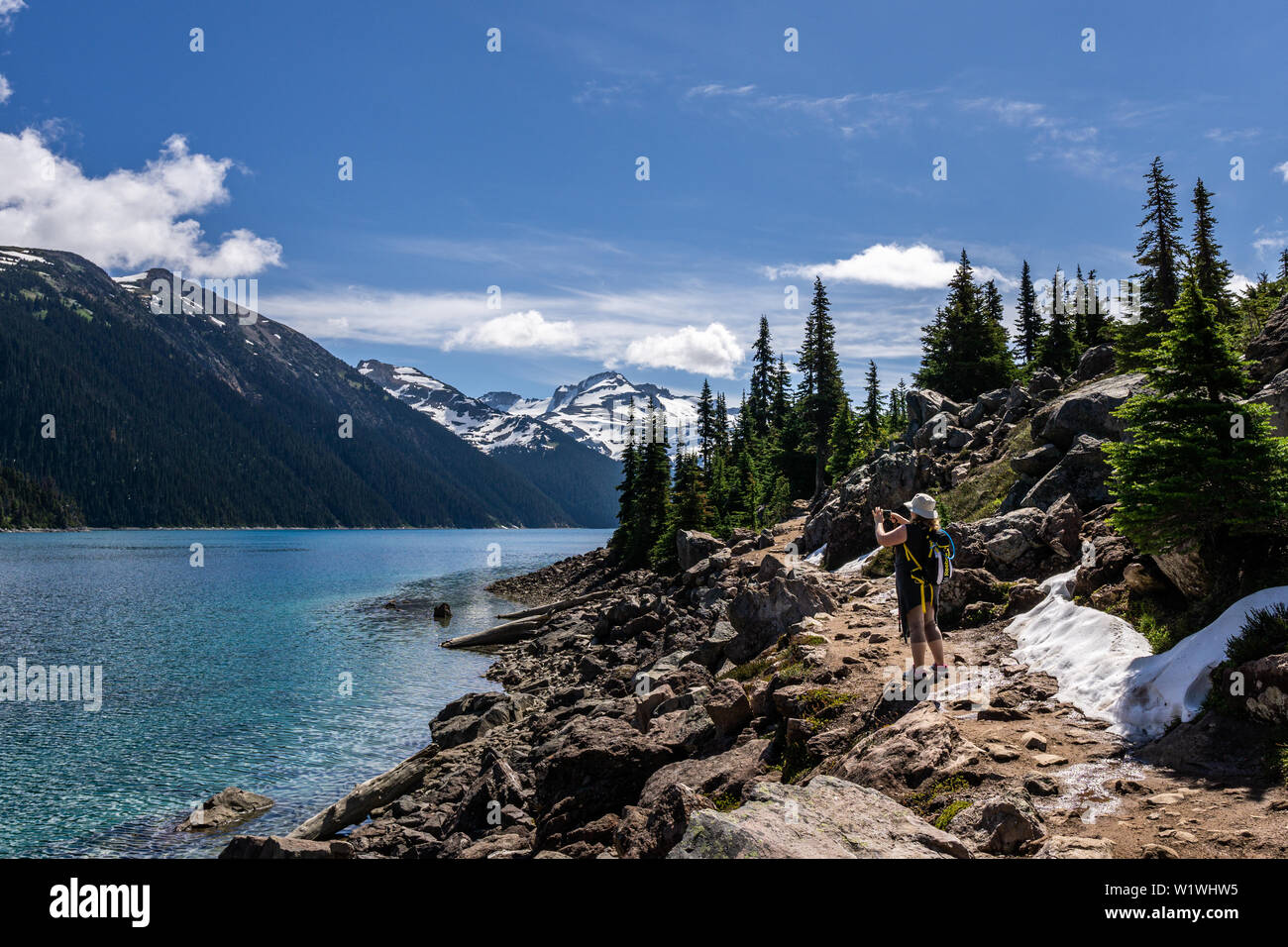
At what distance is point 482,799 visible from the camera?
14.7 m

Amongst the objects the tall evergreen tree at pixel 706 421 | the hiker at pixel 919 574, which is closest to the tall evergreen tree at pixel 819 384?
the tall evergreen tree at pixel 706 421

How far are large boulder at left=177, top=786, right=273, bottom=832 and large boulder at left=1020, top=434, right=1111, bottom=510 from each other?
75.8ft

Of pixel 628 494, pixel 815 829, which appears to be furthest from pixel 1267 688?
pixel 628 494

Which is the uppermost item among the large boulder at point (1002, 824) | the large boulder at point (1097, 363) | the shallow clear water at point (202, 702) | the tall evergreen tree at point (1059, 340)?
the tall evergreen tree at point (1059, 340)

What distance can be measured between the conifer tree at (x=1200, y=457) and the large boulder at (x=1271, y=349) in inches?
217

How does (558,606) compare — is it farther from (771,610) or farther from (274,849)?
(274,849)

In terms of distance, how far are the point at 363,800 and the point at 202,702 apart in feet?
50.3

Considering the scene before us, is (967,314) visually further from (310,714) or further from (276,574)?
(276,574)

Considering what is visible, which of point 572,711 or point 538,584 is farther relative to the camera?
point 538,584

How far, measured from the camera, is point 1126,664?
1037 centimetres

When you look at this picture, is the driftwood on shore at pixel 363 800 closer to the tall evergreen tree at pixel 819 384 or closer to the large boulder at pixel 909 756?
the large boulder at pixel 909 756

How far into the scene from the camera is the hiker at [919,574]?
1167 cm
